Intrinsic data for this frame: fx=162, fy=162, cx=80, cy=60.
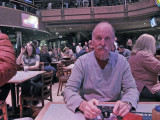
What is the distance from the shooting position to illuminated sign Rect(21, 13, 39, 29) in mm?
10647

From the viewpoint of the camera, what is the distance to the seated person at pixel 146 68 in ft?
6.84

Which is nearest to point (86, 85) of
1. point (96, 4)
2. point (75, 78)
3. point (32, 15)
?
point (75, 78)

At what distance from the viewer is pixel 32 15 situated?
11.6 metres

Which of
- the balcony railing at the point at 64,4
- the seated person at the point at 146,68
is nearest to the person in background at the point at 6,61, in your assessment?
the seated person at the point at 146,68

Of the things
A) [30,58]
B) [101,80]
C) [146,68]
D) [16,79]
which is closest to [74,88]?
[101,80]

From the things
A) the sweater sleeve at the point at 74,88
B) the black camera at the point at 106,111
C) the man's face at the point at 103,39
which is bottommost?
the black camera at the point at 106,111

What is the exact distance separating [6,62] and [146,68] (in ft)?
5.87

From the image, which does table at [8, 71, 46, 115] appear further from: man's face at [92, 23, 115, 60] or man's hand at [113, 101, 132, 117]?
man's hand at [113, 101, 132, 117]

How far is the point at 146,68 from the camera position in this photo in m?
2.19

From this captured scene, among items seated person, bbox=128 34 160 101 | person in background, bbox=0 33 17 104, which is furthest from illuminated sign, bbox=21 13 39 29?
person in background, bbox=0 33 17 104

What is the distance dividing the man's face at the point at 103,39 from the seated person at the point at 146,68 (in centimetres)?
111

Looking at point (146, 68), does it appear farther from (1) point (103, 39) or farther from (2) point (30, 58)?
(2) point (30, 58)

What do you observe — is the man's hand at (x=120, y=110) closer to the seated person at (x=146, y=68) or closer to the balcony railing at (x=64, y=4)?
the seated person at (x=146, y=68)

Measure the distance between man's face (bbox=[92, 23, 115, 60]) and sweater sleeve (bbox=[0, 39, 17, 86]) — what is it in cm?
61
